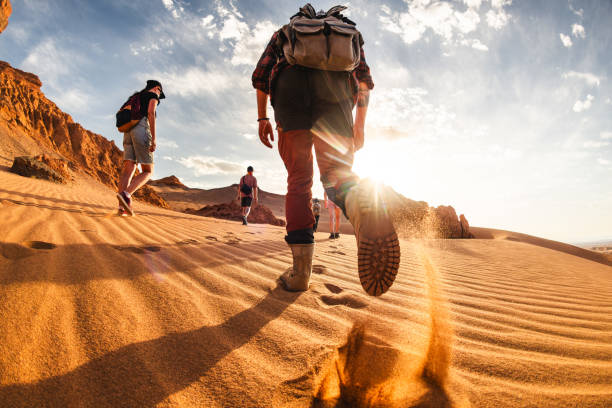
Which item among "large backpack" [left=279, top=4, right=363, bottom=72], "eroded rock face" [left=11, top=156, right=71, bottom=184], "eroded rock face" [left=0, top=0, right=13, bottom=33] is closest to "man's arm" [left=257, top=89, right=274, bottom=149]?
"large backpack" [left=279, top=4, right=363, bottom=72]

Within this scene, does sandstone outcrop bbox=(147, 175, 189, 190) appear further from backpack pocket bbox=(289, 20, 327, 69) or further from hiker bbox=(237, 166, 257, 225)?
backpack pocket bbox=(289, 20, 327, 69)

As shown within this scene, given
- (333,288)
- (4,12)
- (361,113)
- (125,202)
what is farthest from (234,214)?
(4,12)

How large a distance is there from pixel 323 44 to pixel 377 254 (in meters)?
1.06

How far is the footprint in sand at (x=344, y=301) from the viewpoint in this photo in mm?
1329

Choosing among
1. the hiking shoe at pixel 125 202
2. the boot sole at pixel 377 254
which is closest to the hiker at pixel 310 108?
the boot sole at pixel 377 254

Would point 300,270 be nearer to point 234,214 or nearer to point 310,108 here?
point 310,108

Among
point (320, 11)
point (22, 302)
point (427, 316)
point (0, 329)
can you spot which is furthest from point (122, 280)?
point (320, 11)

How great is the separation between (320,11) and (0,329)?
203cm

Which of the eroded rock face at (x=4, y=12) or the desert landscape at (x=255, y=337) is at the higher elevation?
the eroded rock face at (x=4, y=12)

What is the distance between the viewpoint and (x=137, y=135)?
368 centimetres

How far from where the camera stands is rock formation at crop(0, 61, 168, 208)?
45.9 ft

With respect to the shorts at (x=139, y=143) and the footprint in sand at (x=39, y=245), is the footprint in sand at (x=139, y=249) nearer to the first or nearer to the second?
the footprint in sand at (x=39, y=245)

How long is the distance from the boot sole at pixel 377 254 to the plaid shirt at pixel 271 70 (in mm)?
919

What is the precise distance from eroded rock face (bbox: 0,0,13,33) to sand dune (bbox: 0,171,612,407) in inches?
1215
